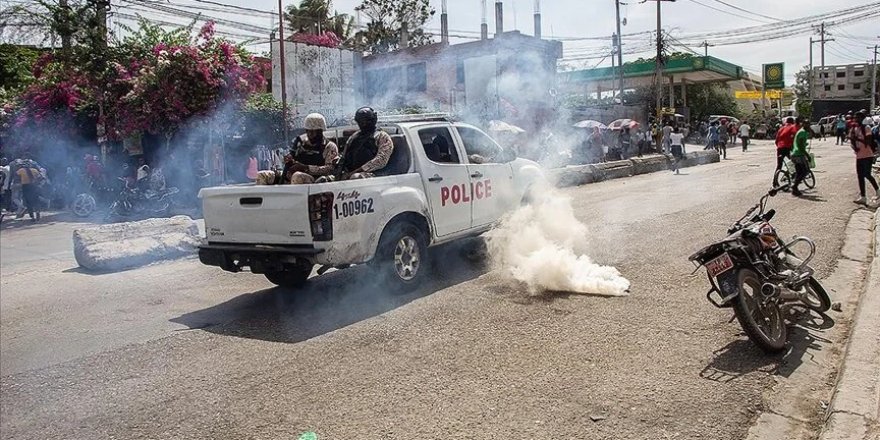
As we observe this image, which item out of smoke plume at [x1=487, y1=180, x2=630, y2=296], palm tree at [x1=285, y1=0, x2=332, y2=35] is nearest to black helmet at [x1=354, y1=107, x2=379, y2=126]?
smoke plume at [x1=487, y1=180, x2=630, y2=296]

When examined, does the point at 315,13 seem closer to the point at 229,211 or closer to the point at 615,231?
the point at 615,231

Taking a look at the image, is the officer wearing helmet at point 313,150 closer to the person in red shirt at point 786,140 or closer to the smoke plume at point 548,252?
the smoke plume at point 548,252

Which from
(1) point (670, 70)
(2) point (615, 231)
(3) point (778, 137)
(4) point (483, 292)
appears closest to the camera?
(4) point (483, 292)

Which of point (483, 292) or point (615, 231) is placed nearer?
point (483, 292)

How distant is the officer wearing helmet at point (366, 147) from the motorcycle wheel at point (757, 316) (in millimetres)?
3559

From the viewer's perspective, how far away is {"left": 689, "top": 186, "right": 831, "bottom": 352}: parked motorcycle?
476 cm

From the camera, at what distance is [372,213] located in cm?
634

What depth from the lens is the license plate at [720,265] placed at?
4809 millimetres

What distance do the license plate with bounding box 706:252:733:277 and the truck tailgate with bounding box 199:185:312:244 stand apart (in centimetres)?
328

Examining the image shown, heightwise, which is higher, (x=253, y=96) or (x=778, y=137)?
(x=253, y=96)

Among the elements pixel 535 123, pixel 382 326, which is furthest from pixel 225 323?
pixel 535 123

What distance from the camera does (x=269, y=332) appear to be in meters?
5.68

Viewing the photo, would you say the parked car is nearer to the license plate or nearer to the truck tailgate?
the license plate

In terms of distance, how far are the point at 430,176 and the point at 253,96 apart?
1185 cm
